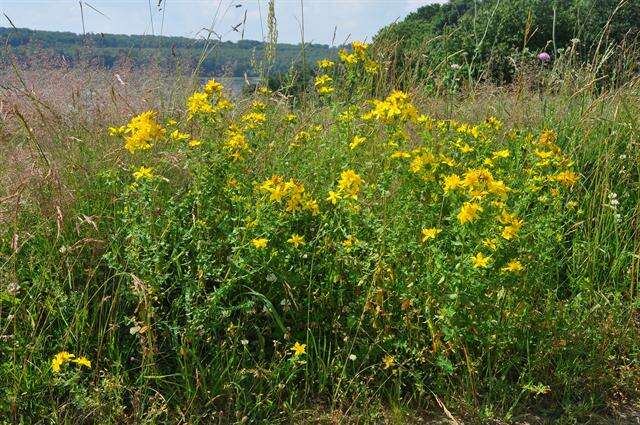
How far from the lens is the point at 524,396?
2562 mm

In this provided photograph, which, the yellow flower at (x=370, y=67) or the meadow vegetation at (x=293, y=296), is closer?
the meadow vegetation at (x=293, y=296)

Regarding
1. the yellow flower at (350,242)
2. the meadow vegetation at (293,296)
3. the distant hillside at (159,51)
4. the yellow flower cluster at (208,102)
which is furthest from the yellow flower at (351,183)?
the distant hillside at (159,51)

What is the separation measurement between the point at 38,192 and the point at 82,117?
1.11 m

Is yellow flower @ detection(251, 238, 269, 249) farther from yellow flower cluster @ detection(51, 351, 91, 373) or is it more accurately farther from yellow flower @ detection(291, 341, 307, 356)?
yellow flower cluster @ detection(51, 351, 91, 373)

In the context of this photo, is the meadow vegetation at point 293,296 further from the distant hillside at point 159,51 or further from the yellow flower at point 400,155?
the distant hillside at point 159,51

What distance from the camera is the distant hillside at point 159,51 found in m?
4.44

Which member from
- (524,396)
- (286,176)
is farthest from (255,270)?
(524,396)

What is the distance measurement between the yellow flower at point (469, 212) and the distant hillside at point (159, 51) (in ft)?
7.75

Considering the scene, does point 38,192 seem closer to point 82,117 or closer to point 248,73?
point 82,117

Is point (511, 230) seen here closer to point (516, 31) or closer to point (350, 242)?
point (350, 242)

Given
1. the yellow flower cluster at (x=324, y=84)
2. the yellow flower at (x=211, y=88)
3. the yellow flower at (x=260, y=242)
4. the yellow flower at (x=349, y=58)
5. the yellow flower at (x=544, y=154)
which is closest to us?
the yellow flower at (x=260, y=242)

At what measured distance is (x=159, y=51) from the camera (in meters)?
4.48

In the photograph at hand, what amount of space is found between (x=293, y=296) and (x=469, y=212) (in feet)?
2.34

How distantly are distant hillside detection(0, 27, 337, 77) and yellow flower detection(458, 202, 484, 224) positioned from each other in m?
2.36
